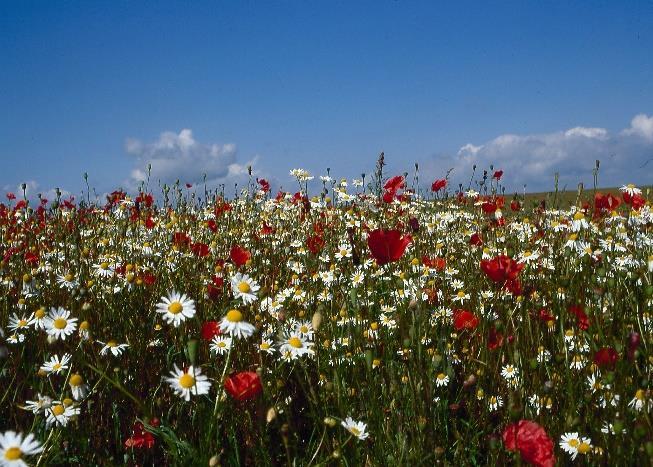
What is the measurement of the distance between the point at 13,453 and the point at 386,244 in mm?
1550

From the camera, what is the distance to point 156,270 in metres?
4.32

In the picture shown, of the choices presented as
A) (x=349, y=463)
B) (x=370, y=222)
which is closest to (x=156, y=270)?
(x=370, y=222)

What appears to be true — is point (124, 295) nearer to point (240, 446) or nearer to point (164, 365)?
point (164, 365)

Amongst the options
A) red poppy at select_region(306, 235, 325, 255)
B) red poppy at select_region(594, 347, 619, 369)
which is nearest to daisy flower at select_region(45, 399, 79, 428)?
red poppy at select_region(594, 347, 619, 369)

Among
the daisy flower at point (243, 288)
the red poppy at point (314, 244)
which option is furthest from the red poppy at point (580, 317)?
the red poppy at point (314, 244)

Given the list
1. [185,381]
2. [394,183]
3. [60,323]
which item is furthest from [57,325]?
[394,183]

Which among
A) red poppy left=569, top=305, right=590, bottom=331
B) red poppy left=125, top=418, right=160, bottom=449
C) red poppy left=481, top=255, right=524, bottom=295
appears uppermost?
red poppy left=481, top=255, right=524, bottom=295

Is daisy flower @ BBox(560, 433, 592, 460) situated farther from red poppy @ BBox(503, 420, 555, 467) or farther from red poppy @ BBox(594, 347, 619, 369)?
red poppy @ BBox(503, 420, 555, 467)

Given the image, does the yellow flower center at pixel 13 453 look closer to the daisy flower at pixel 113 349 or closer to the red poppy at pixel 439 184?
the daisy flower at pixel 113 349

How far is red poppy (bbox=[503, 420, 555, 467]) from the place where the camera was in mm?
1556

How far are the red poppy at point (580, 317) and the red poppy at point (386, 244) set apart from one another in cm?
82

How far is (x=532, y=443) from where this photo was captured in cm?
157

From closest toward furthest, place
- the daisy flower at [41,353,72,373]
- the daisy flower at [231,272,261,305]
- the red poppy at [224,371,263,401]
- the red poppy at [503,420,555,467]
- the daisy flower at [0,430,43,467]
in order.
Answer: the daisy flower at [0,430,43,467] → the red poppy at [503,420,555,467] → the red poppy at [224,371,263,401] → the daisy flower at [231,272,261,305] → the daisy flower at [41,353,72,373]

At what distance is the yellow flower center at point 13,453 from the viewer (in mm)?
1435
